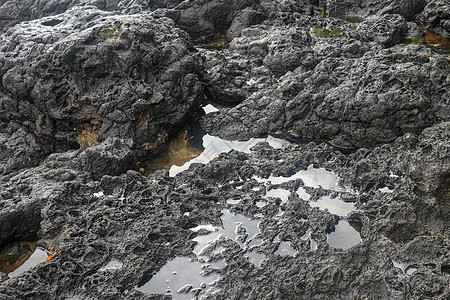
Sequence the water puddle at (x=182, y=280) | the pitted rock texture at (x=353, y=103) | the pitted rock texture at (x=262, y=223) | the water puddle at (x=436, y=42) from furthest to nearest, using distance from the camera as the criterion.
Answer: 1. the water puddle at (x=436, y=42)
2. the pitted rock texture at (x=353, y=103)
3. the water puddle at (x=182, y=280)
4. the pitted rock texture at (x=262, y=223)

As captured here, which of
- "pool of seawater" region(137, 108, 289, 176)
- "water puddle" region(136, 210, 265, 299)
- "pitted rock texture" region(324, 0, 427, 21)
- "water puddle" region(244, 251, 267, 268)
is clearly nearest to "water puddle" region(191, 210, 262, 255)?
"water puddle" region(136, 210, 265, 299)

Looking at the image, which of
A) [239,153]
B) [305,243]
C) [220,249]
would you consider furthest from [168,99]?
[305,243]

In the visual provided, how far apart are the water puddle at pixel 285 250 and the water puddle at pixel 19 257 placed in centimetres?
232

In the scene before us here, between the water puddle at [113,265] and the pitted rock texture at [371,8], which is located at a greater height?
the water puddle at [113,265]

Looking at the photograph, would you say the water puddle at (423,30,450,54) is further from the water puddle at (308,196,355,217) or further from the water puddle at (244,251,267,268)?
the water puddle at (244,251,267,268)

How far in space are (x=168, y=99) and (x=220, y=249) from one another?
8.89 ft

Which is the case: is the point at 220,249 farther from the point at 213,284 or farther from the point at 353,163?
the point at 353,163

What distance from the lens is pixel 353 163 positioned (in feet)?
Result: 15.8

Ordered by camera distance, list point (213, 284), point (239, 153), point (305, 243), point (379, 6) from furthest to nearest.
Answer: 1. point (379, 6)
2. point (239, 153)
3. point (305, 243)
4. point (213, 284)

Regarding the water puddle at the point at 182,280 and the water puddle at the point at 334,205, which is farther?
the water puddle at the point at 334,205

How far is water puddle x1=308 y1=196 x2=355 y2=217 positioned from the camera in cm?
427

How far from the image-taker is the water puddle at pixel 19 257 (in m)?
3.94

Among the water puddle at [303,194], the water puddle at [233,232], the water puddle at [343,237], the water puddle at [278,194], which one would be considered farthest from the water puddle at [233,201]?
the water puddle at [343,237]

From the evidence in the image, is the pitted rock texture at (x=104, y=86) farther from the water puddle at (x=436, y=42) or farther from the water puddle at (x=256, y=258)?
the water puddle at (x=436, y=42)
